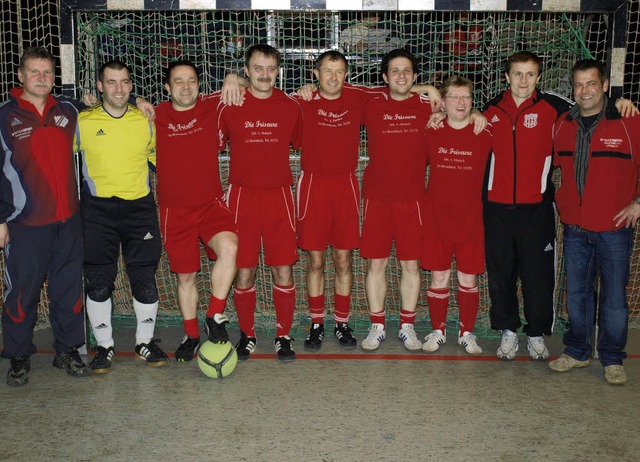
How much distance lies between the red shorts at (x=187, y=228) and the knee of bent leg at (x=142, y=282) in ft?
0.55

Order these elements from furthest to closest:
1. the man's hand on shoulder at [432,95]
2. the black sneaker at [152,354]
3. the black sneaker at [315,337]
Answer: the black sneaker at [315,337], the man's hand on shoulder at [432,95], the black sneaker at [152,354]

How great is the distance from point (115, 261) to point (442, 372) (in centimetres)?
215

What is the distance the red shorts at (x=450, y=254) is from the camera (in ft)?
13.2

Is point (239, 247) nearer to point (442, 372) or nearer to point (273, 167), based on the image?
point (273, 167)

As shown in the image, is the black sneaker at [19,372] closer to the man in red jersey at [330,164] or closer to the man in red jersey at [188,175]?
the man in red jersey at [188,175]

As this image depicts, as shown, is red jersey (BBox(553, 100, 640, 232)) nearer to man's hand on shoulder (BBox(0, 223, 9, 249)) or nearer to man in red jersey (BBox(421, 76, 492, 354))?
man in red jersey (BBox(421, 76, 492, 354))

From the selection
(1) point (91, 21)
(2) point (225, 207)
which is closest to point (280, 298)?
(2) point (225, 207)

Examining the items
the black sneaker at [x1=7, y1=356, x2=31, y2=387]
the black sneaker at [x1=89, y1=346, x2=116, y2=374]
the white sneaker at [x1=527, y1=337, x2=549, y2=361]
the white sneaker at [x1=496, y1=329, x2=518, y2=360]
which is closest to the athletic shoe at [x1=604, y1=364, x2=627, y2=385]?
the white sneaker at [x1=527, y1=337, x2=549, y2=361]

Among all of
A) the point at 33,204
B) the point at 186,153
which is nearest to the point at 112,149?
the point at 186,153

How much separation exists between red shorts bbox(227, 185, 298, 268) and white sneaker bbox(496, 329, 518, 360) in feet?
4.83

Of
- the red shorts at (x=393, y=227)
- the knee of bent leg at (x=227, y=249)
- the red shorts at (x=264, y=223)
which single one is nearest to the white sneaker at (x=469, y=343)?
the red shorts at (x=393, y=227)

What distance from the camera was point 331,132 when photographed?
4.00 metres

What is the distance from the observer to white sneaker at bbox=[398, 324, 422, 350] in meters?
4.14

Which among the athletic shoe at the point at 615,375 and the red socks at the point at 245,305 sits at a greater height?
the red socks at the point at 245,305
